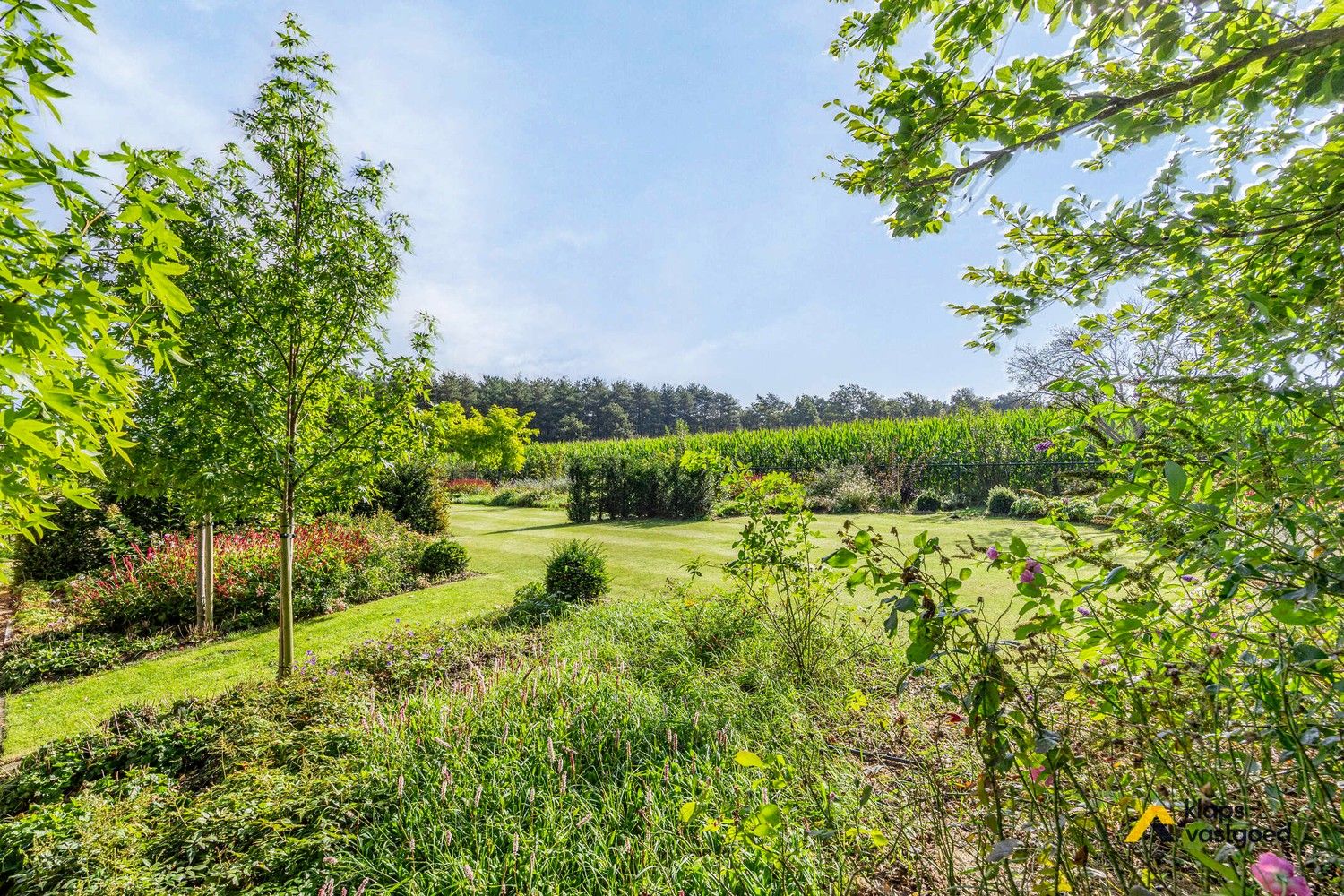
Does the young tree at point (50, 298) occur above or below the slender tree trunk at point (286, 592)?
above

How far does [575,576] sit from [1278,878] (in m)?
7.26

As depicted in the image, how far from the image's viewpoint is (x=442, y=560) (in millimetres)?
9797

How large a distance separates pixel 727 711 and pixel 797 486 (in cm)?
196

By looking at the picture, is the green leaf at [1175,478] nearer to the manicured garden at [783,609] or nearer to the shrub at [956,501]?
the manicured garden at [783,609]

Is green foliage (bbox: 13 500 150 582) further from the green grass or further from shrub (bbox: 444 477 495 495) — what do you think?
shrub (bbox: 444 477 495 495)

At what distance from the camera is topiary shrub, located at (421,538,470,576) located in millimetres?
9773

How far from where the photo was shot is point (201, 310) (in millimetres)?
4465

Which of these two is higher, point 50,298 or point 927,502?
point 50,298

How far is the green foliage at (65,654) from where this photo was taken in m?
5.76

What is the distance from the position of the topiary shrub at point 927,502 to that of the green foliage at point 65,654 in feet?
56.2

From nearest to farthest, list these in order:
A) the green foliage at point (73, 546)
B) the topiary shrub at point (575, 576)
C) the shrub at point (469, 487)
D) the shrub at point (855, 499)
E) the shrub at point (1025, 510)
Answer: the topiary shrub at point (575, 576) → the green foliage at point (73, 546) → the shrub at point (1025, 510) → the shrub at point (855, 499) → the shrub at point (469, 487)

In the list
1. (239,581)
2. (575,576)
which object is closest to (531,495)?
(239,581)

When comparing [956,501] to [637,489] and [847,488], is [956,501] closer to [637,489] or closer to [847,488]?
[847,488]

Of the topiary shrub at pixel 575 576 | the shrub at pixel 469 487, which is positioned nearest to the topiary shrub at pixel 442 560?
the topiary shrub at pixel 575 576
